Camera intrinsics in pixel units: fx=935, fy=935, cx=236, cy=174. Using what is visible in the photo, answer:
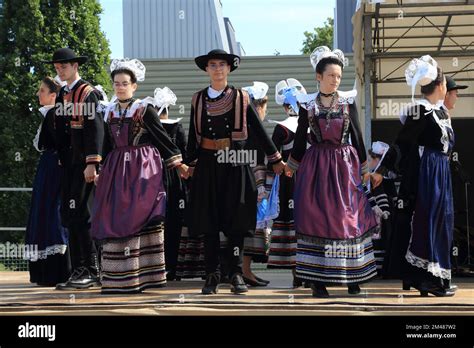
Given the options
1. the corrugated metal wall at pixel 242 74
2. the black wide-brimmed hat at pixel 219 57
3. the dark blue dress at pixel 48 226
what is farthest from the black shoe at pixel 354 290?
the corrugated metal wall at pixel 242 74

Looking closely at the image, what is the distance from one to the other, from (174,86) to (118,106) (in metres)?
11.9

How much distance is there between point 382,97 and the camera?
15125mm

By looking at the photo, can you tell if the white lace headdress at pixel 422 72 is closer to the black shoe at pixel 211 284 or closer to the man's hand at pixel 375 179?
the man's hand at pixel 375 179

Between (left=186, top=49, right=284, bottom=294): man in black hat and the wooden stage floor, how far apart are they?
12.6 inches

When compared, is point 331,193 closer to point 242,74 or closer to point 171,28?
point 242,74

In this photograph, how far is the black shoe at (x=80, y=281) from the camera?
7.91 metres

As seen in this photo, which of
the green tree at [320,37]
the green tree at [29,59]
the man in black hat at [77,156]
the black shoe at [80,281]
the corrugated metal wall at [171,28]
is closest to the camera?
the man in black hat at [77,156]

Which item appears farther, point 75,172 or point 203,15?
point 203,15

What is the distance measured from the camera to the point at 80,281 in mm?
7914

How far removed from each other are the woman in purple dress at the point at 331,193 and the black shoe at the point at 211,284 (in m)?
0.64

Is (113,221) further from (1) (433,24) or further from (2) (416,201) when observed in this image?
(1) (433,24)

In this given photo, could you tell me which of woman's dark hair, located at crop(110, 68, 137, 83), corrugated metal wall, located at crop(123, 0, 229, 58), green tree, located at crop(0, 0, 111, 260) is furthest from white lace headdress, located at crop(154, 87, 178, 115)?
corrugated metal wall, located at crop(123, 0, 229, 58)

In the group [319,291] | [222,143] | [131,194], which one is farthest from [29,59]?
[319,291]
